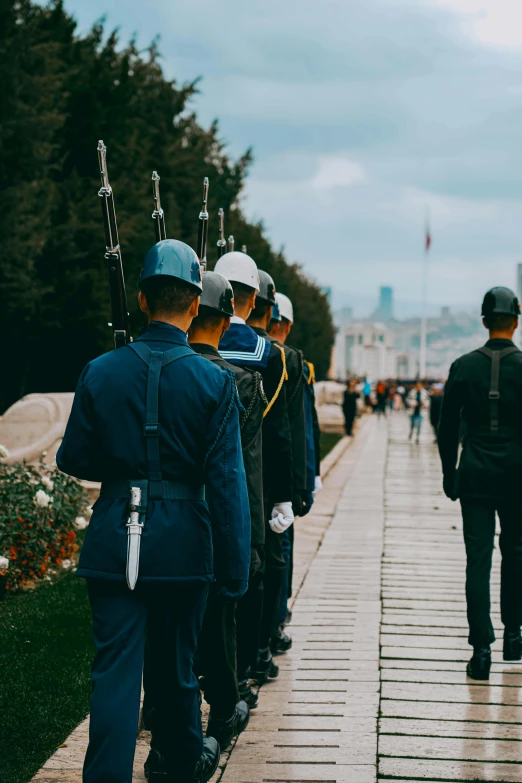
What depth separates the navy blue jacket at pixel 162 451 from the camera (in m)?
3.49

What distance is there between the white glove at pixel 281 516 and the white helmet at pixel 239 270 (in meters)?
1.03

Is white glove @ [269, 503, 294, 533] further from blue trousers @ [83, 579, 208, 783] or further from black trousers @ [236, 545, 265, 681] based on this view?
blue trousers @ [83, 579, 208, 783]

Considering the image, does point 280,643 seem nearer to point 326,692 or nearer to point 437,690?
point 326,692

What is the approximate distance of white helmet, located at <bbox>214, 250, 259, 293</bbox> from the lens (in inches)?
207

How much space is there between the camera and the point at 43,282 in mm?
22516

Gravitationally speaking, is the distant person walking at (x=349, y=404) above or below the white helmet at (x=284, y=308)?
below

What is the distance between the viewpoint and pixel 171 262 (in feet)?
12.5

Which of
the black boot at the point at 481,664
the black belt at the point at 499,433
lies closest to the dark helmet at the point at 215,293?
the black belt at the point at 499,433

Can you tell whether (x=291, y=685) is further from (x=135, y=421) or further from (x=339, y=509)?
(x=339, y=509)

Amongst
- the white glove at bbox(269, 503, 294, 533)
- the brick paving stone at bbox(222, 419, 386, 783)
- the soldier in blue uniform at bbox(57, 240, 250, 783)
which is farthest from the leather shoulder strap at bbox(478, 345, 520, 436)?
the soldier in blue uniform at bbox(57, 240, 250, 783)

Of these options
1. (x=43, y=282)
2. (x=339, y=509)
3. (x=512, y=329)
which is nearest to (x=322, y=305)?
(x=43, y=282)

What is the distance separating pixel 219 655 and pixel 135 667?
960 mm

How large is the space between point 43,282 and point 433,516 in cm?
1171

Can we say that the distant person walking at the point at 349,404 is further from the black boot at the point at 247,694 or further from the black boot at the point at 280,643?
the black boot at the point at 247,694
